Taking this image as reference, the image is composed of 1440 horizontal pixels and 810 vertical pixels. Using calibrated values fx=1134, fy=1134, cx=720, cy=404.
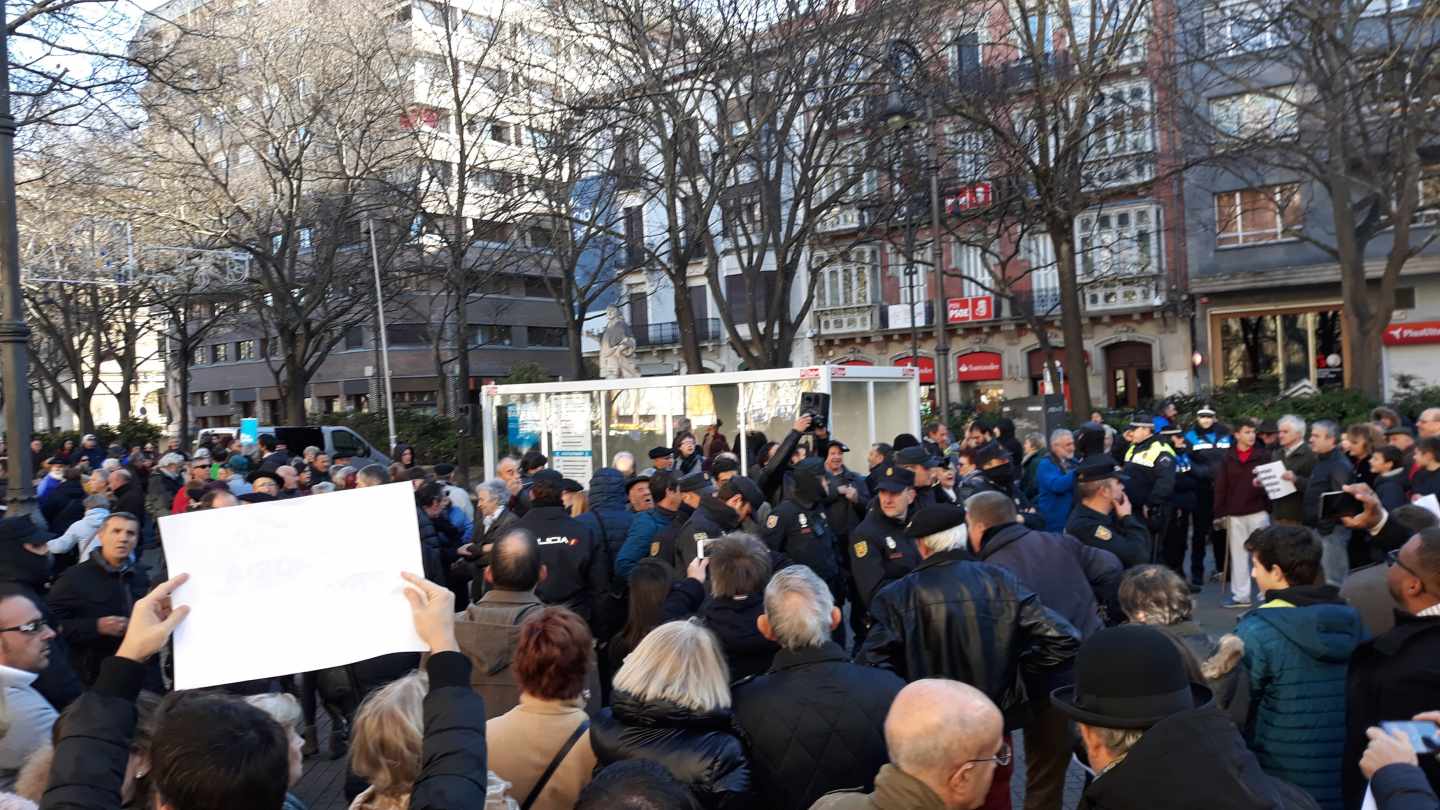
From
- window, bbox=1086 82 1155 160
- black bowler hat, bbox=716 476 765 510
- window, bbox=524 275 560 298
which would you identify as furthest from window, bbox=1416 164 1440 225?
window, bbox=524 275 560 298

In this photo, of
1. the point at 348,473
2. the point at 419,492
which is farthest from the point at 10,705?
the point at 348,473

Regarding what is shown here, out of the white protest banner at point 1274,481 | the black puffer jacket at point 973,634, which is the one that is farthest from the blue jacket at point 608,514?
the white protest banner at point 1274,481

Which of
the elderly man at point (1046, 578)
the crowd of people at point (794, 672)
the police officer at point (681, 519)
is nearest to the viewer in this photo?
the crowd of people at point (794, 672)

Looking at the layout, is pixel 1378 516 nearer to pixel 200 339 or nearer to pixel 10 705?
pixel 10 705

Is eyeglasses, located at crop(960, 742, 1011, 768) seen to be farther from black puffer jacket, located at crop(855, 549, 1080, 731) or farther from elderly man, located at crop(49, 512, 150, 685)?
elderly man, located at crop(49, 512, 150, 685)

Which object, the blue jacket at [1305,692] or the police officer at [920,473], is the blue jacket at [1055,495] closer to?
the police officer at [920,473]

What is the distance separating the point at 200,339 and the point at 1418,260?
35243mm

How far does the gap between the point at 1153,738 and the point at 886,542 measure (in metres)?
4.51

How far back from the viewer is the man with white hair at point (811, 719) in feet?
11.8

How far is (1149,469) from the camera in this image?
1071 cm

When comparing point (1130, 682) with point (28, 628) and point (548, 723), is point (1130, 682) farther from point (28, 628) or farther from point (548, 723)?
point (28, 628)

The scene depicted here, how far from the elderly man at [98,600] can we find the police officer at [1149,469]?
8.12 m

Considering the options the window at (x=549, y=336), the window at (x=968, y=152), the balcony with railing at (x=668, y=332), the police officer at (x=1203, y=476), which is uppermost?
the window at (x=968, y=152)

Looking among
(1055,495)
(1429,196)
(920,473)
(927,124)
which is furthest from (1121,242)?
(920,473)
